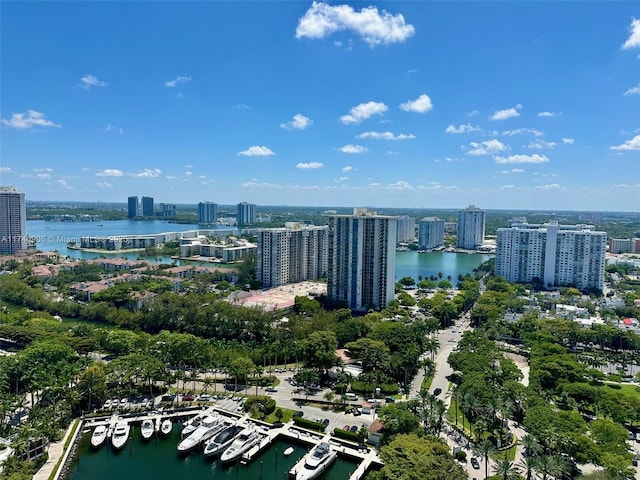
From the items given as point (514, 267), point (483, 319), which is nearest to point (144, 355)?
point (483, 319)

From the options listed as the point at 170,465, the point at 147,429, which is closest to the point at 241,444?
the point at 170,465

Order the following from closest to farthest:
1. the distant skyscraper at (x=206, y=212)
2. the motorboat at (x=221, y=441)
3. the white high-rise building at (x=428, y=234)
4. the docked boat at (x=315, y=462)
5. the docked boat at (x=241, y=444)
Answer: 1. the docked boat at (x=315, y=462)
2. the docked boat at (x=241, y=444)
3. the motorboat at (x=221, y=441)
4. the white high-rise building at (x=428, y=234)
5. the distant skyscraper at (x=206, y=212)

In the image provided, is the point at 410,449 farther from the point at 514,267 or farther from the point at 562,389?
the point at 514,267

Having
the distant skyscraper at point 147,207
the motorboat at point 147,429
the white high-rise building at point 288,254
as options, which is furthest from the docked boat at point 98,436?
the distant skyscraper at point 147,207

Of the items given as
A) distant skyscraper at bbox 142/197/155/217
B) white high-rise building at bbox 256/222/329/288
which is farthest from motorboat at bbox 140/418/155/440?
distant skyscraper at bbox 142/197/155/217

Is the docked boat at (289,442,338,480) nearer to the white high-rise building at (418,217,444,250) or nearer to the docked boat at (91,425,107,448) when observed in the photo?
the docked boat at (91,425,107,448)

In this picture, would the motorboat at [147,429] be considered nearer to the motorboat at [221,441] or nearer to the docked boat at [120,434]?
the docked boat at [120,434]

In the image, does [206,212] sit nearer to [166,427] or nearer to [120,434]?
[166,427]
